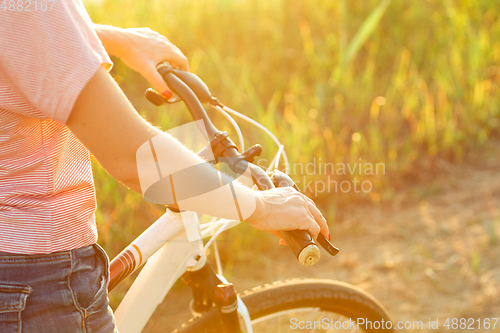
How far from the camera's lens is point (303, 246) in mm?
870

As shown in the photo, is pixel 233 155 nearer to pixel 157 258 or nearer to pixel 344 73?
pixel 157 258

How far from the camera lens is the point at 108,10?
4043mm

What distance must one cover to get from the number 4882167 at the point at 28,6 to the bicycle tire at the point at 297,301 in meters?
0.88

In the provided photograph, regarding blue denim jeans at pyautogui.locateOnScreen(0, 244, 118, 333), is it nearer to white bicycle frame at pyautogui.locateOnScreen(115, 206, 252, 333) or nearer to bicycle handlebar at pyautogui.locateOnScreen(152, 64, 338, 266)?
white bicycle frame at pyautogui.locateOnScreen(115, 206, 252, 333)

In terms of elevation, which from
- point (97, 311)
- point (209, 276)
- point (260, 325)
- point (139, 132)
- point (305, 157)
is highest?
point (139, 132)

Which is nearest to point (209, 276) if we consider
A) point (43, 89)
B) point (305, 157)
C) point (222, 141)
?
point (222, 141)

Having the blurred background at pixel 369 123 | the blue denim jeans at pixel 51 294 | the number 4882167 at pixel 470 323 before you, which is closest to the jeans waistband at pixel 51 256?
the blue denim jeans at pixel 51 294

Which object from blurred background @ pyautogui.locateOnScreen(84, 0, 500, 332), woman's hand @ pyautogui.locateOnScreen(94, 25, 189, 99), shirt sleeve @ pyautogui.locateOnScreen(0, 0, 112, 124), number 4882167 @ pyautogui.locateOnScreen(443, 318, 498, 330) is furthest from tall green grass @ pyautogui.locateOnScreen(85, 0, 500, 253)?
shirt sleeve @ pyautogui.locateOnScreen(0, 0, 112, 124)

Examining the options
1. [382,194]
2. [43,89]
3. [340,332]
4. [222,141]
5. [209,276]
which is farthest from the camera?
[382,194]

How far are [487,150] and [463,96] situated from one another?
468 millimetres

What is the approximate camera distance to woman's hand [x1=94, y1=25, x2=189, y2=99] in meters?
1.17

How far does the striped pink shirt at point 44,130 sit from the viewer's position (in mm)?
652

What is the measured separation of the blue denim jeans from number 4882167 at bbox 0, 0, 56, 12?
1.35ft

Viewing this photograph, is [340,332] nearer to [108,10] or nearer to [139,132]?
[139,132]
